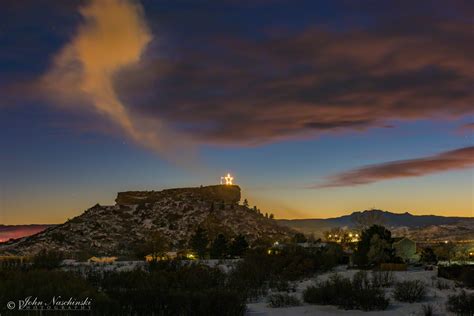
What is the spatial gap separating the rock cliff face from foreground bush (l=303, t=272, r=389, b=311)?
59144 millimetres

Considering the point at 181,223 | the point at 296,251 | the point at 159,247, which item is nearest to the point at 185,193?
the point at 181,223

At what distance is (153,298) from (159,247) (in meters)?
43.8

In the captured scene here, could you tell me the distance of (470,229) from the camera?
6324 inches

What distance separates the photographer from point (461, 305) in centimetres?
1739

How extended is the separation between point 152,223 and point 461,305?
3683 inches

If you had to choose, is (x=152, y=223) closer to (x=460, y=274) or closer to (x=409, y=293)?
(x=460, y=274)

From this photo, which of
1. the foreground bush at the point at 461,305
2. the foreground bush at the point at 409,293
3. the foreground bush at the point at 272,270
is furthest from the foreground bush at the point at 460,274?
the foreground bush at the point at 461,305

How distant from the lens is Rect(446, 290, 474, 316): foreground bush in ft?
Answer: 55.3

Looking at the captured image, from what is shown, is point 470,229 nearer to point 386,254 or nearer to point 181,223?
point 181,223

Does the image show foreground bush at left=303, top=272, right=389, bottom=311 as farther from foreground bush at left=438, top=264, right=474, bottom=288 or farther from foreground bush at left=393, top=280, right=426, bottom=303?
foreground bush at left=438, top=264, right=474, bottom=288

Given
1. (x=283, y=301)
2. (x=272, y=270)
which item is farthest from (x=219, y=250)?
(x=283, y=301)

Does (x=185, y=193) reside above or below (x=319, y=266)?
above

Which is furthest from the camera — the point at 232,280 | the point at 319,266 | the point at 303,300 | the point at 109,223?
the point at 109,223

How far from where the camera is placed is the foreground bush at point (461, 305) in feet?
55.3
